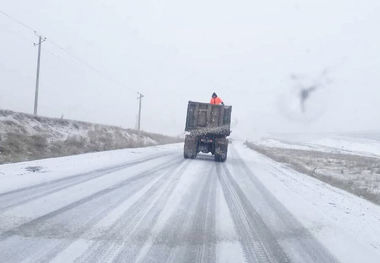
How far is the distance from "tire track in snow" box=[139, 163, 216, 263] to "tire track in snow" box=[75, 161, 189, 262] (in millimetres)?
232

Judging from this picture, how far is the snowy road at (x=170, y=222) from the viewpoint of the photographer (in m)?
5.16

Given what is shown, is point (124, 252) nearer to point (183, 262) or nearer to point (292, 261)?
point (183, 262)

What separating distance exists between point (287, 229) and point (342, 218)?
213cm

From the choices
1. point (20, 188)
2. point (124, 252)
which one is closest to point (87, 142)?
point (20, 188)

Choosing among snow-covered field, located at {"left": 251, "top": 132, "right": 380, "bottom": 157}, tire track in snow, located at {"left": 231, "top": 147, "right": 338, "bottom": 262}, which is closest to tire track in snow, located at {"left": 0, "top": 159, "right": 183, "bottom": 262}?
tire track in snow, located at {"left": 231, "top": 147, "right": 338, "bottom": 262}

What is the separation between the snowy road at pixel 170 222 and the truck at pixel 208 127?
11.1 metres

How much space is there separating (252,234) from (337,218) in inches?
113

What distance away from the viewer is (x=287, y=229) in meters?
6.97

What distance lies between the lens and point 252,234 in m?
6.41

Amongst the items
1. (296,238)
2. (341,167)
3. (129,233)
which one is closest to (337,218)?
(296,238)

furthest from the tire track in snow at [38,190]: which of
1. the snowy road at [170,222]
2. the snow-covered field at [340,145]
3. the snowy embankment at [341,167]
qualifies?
the snow-covered field at [340,145]

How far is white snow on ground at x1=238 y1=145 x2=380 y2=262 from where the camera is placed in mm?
6035

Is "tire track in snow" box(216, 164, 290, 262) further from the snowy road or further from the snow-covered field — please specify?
the snow-covered field

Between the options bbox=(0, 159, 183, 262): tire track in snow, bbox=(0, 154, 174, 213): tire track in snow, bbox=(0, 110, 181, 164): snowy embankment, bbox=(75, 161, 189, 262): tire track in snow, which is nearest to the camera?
bbox=(0, 159, 183, 262): tire track in snow
